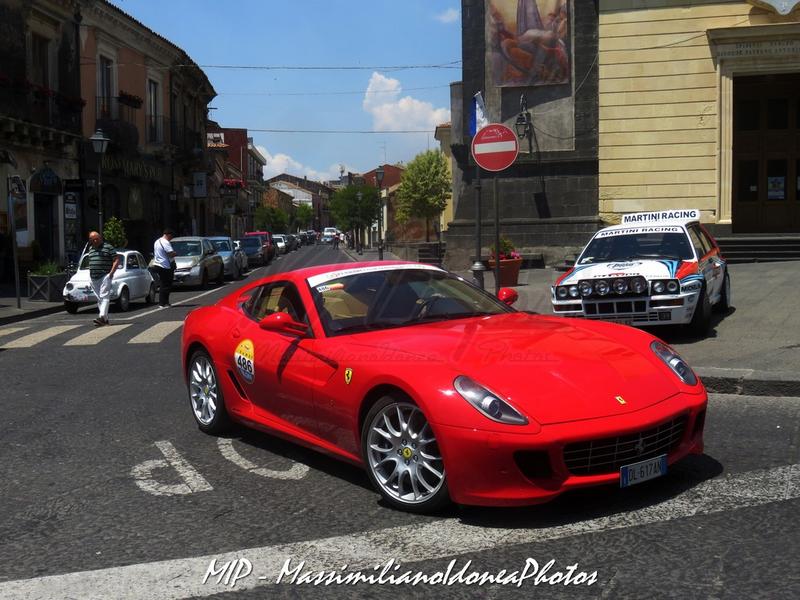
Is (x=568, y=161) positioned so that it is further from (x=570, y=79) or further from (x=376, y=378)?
(x=376, y=378)

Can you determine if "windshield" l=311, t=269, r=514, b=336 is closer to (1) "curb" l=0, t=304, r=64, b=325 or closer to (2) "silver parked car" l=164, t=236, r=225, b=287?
(1) "curb" l=0, t=304, r=64, b=325

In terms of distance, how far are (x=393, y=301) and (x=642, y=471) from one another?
6.45 feet

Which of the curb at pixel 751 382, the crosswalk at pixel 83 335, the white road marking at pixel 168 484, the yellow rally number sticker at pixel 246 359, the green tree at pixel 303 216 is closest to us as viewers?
the white road marking at pixel 168 484

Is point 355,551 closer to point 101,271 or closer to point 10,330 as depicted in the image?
point 10,330

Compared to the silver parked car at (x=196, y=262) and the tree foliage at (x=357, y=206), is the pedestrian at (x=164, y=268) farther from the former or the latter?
the tree foliage at (x=357, y=206)

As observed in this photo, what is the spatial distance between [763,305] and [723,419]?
7.17 metres

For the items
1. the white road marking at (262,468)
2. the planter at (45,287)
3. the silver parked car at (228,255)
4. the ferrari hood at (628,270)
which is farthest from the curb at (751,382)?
the silver parked car at (228,255)

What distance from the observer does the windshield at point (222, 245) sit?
31953mm

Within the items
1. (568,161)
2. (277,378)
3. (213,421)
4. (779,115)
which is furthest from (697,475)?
(779,115)

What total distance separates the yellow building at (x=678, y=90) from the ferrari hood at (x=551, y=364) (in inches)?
841

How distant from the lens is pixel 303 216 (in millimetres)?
158875

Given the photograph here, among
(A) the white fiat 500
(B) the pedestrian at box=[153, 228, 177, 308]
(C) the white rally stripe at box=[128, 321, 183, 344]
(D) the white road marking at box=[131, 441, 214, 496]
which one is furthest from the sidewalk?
(D) the white road marking at box=[131, 441, 214, 496]

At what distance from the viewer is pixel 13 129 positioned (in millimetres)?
25672

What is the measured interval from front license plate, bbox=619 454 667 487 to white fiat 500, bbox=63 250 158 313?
15206 millimetres
